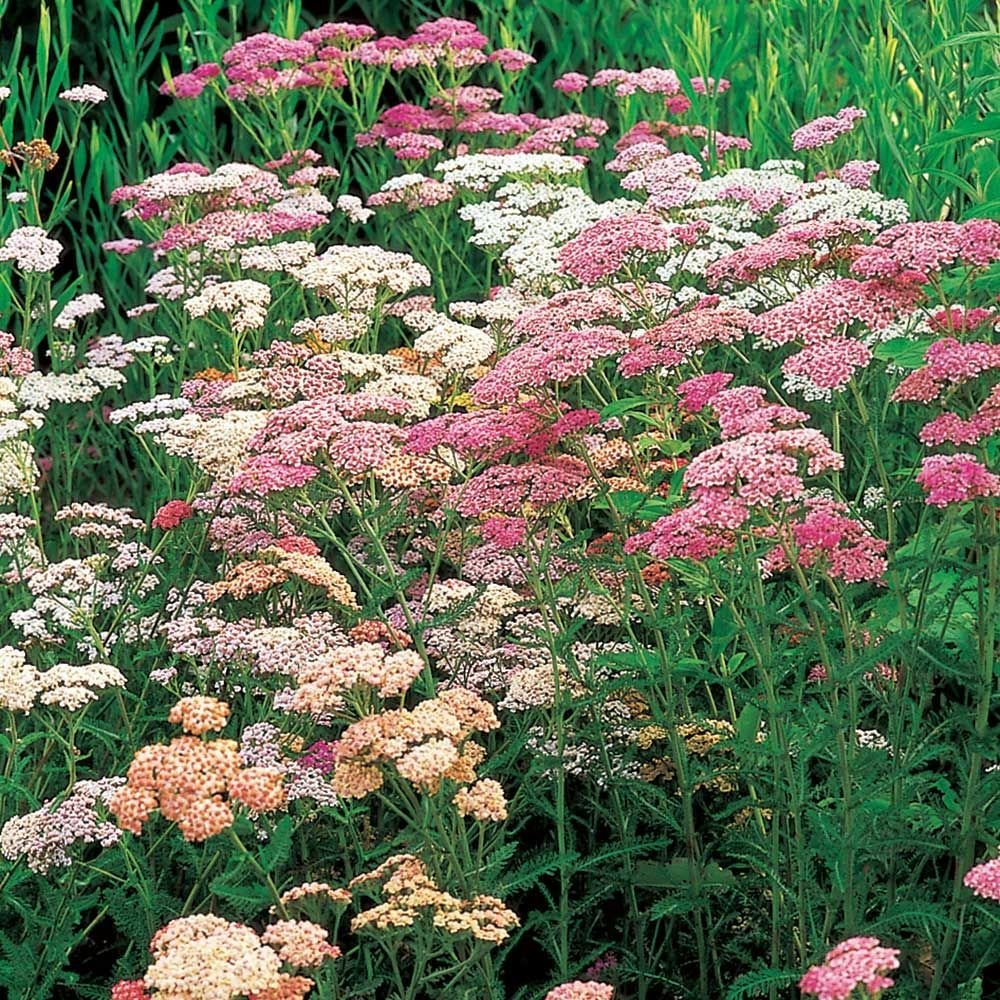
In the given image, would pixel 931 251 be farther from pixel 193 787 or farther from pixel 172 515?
pixel 172 515

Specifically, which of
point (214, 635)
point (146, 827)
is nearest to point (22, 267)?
point (214, 635)

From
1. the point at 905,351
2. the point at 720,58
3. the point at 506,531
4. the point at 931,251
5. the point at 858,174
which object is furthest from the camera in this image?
the point at 720,58

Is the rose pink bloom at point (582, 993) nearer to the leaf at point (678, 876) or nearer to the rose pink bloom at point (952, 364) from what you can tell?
the leaf at point (678, 876)

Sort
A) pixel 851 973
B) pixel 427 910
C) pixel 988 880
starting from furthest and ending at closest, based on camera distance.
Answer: pixel 427 910 → pixel 988 880 → pixel 851 973

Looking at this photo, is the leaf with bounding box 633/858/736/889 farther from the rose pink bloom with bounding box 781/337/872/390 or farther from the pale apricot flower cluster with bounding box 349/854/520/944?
the rose pink bloom with bounding box 781/337/872/390

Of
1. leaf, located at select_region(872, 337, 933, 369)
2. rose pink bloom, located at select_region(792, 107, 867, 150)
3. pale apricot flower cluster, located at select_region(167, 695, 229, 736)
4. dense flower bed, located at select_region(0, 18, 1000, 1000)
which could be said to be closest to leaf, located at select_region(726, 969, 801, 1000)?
dense flower bed, located at select_region(0, 18, 1000, 1000)

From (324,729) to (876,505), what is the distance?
4.54ft

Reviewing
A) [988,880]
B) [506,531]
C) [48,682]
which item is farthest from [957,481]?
[48,682]

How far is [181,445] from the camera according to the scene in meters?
4.00

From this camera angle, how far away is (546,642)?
138 inches

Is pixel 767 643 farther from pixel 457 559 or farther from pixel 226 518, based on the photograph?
pixel 226 518

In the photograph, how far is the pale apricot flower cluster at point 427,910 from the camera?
8.18 feet

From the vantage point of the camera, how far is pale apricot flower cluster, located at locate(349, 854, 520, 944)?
2492 millimetres

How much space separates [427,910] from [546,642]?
98 centimetres
